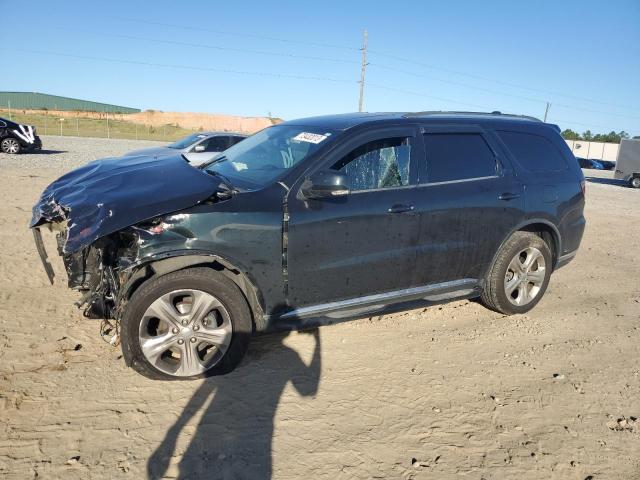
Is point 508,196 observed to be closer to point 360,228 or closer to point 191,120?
point 360,228

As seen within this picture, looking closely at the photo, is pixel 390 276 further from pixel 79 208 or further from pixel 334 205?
pixel 79 208

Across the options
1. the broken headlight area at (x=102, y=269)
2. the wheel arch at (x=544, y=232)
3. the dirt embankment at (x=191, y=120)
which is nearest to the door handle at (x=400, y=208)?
the wheel arch at (x=544, y=232)

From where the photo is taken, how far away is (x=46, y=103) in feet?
255

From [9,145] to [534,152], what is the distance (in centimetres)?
1870

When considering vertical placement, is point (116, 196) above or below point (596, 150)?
below

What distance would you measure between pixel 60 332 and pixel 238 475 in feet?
7.26

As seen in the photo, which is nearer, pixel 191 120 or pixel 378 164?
pixel 378 164

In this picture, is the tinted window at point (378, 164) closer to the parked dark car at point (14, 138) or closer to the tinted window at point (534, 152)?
the tinted window at point (534, 152)

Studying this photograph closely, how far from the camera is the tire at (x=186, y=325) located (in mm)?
3045

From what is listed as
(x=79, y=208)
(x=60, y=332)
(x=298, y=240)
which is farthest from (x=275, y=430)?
(x=60, y=332)

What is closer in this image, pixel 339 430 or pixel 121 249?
pixel 339 430

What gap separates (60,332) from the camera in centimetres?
376

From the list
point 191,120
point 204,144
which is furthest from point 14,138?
point 191,120

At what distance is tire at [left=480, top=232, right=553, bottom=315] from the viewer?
440cm
